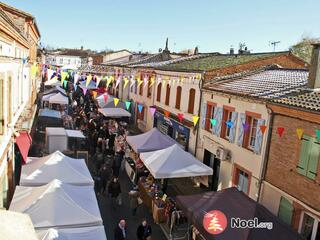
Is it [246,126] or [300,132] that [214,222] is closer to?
[300,132]

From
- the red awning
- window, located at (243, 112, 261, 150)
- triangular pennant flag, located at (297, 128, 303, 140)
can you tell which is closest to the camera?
triangular pennant flag, located at (297, 128, 303, 140)

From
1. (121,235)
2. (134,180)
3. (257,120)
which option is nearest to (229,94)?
(257,120)

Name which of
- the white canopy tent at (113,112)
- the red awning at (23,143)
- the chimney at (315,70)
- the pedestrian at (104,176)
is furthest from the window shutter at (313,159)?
the white canopy tent at (113,112)

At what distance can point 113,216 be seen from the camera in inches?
518

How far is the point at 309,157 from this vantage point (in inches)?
398

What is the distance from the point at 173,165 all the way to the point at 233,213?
16.8 ft

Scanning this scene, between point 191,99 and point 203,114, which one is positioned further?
point 191,99

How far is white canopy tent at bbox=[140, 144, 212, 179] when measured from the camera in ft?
46.8

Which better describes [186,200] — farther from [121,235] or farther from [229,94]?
[229,94]

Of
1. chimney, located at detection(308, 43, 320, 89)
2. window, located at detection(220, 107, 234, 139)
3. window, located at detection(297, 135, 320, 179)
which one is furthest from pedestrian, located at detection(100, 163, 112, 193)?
chimney, located at detection(308, 43, 320, 89)

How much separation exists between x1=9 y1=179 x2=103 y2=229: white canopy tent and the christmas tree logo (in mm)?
2998

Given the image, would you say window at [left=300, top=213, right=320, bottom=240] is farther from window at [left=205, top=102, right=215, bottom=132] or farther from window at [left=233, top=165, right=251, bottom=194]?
window at [left=205, top=102, right=215, bottom=132]

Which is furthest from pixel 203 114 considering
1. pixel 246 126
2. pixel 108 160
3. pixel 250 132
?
pixel 108 160

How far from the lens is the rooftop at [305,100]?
9.94 metres
